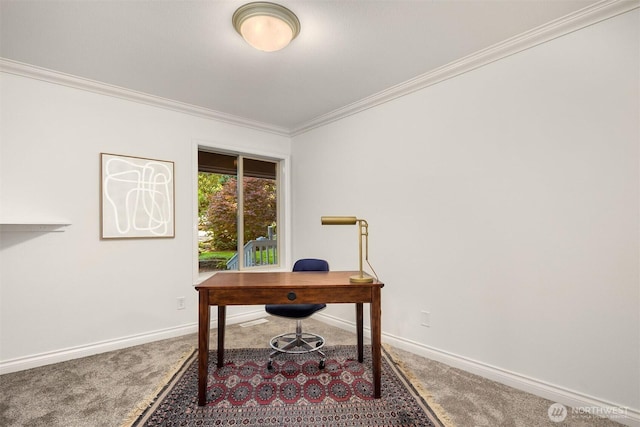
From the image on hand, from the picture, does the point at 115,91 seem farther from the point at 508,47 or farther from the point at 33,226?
the point at 508,47

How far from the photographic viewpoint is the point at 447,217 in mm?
2730

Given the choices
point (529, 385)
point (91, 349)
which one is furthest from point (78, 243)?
point (529, 385)

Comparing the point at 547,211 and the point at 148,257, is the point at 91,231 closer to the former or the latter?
the point at 148,257

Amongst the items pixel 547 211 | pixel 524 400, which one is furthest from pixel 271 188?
pixel 524 400

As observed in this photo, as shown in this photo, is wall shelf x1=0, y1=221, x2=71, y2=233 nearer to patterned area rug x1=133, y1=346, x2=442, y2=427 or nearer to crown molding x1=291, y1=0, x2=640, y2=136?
patterned area rug x1=133, y1=346, x2=442, y2=427

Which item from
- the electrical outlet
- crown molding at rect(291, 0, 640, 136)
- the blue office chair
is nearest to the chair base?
the blue office chair

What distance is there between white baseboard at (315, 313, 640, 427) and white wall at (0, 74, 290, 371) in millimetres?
2536

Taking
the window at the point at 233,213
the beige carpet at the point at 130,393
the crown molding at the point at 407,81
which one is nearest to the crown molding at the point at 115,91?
the crown molding at the point at 407,81

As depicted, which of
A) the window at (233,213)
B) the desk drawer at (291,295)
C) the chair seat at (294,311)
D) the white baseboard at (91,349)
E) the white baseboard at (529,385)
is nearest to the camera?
the white baseboard at (529,385)

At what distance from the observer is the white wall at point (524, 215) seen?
1.91 meters

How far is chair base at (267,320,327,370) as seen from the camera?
269cm

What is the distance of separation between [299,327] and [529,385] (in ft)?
6.07

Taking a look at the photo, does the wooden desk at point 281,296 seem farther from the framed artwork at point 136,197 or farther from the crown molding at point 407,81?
the crown molding at point 407,81

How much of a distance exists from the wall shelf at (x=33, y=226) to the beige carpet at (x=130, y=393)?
3.88 feet
